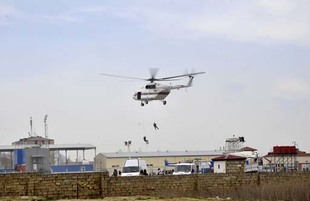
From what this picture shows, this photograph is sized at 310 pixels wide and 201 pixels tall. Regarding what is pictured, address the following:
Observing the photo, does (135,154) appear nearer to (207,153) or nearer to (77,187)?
(207,153)

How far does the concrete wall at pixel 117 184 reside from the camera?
122 feet

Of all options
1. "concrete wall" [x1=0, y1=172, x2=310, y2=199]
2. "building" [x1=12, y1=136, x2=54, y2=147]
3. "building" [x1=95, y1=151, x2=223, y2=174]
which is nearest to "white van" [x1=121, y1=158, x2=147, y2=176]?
"concrete wall" [x1=0, y1=172, x2=310, y2=199]

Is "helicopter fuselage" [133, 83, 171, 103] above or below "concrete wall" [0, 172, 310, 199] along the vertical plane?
above

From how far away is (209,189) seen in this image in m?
43.0

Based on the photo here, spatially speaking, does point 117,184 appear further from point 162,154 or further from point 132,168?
point 162,154

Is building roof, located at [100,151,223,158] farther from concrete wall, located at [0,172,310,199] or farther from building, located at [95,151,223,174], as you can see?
concrete wall, located at [0,172,310,199]

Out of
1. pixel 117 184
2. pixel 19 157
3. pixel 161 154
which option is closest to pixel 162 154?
pixel 161 154

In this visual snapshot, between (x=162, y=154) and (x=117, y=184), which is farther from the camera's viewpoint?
(x=162, y=154)

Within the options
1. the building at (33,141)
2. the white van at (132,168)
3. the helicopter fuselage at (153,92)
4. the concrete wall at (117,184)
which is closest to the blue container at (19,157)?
the helicopter fuselage at (153,92)

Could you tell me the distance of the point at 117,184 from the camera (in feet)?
132

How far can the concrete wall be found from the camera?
37.3 meters

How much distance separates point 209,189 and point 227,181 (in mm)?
1879

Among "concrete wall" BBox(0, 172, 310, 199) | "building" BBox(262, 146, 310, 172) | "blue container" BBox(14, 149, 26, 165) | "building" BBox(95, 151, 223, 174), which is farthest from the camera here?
"building" BBox(95, 151, 223, 174)

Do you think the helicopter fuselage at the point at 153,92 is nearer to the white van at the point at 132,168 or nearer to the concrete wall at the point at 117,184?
the white van at the point at 132,168
